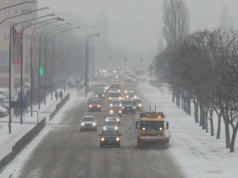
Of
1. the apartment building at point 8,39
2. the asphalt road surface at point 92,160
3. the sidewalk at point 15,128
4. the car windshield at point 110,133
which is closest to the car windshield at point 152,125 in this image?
the asphalt road surface at point 92,160

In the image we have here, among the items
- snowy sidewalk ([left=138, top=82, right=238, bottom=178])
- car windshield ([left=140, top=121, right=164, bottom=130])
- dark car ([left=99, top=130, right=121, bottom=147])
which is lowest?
snowy sidewalk ([left=138, top=82, right=238, bottom=178])

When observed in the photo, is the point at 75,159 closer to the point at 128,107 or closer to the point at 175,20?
the point at 128,107

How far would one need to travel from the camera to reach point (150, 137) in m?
57.8

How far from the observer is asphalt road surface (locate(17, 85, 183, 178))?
147ft

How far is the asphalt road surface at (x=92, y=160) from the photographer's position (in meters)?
44.7

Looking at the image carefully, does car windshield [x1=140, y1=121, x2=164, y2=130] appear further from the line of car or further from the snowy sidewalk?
the line of car

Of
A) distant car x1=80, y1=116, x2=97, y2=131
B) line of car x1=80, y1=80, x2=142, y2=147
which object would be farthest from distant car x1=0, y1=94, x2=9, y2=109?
distant car x1=80, y1=116, x2=97, y2=131

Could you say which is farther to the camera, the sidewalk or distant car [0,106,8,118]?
distant car [0,106,8,118]

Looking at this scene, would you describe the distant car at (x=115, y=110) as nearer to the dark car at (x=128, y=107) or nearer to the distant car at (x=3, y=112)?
A: the dark car at (x=128, y=107)

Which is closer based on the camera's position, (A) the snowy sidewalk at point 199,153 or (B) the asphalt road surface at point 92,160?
(B) the asphalt road surface at point 92,160

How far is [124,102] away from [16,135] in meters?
33.5

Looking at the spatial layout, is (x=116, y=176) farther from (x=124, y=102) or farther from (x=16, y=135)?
(x=124, y=102)

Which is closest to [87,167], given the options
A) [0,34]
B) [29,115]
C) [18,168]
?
[18,168]

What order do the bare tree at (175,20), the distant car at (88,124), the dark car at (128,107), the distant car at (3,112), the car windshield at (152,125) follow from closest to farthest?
the car windshield at (152,125) → the distant car at (88,124) → the distant car at (3,112) → the dark car at (128,107) → the bare tree at (175,20)
